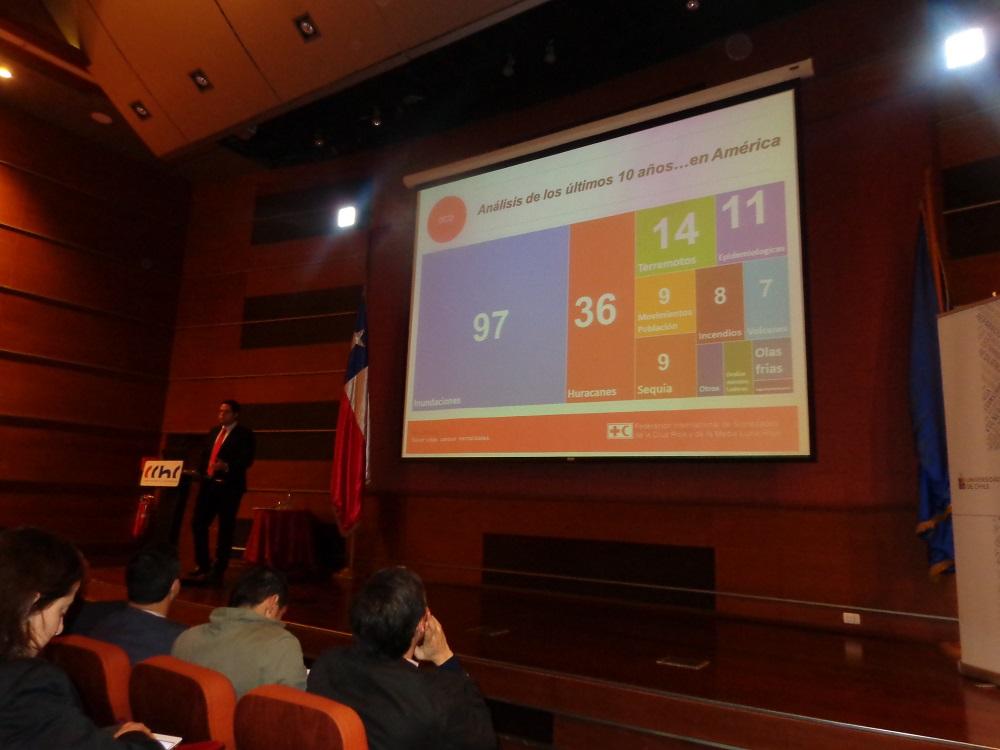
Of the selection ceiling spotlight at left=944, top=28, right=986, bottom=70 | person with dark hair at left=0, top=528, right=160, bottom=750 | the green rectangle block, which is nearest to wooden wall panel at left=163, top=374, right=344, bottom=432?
the green rectangle block

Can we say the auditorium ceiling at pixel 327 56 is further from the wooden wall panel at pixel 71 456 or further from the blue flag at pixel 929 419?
the wooden wall panel at pixel 71 456

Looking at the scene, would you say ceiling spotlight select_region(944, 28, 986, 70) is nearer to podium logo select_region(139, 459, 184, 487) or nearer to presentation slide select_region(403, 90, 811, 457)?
presentation slide select_region(403, 90, 811, 457)

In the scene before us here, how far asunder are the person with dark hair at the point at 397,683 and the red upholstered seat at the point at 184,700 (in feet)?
0.64

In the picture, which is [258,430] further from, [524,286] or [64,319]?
[524,286]

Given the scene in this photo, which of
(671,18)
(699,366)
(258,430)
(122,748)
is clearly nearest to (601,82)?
(671,18)

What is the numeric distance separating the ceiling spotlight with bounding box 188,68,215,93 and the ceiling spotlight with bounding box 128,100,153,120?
62 cm

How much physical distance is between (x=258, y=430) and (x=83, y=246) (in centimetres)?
225

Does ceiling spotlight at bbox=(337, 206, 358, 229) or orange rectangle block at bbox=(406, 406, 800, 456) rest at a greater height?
ceiling spotlight at bbox=(337, 206, 358, 229)

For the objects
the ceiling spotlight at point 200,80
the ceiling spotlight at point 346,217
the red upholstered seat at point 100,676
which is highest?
the ceiling spotlight at point 200,80

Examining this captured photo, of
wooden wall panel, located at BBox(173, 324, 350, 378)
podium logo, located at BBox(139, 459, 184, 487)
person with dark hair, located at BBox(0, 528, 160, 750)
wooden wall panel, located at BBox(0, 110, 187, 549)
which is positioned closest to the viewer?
person with dark hair, located at BBox(0, 528, 160, 750)

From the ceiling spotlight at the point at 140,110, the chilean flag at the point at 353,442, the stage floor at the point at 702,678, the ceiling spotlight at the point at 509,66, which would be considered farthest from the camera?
the ceiling spotlight at the point at 140,110

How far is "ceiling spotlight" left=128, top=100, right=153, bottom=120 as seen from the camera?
5023 millimetres

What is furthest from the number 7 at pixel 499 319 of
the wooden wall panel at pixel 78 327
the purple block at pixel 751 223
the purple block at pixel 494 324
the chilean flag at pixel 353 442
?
the wooden wall panel at pixel 78 327

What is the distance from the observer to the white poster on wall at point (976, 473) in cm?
222
